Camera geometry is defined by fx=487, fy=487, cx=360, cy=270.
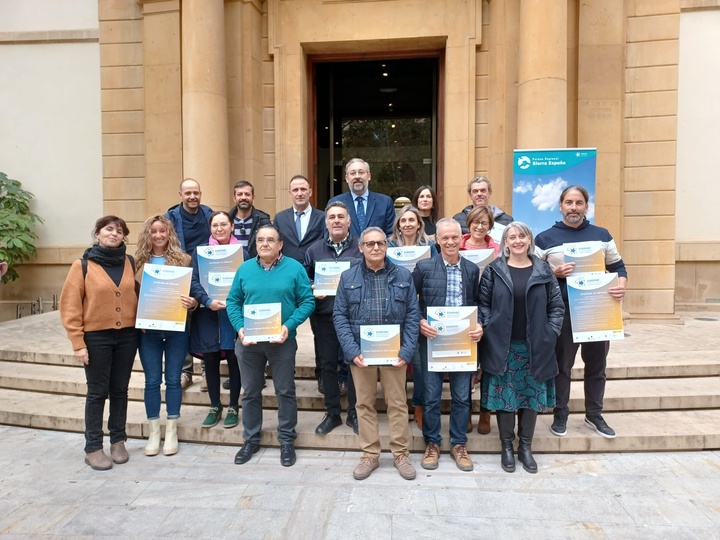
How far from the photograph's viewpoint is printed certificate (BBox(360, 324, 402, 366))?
3.71 m

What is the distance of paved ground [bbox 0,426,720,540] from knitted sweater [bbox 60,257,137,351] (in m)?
1.19

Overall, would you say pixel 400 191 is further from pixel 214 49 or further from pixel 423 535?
pixel 423 535

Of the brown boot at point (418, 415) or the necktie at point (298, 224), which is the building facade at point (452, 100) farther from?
the brown boot at point (418, 415)

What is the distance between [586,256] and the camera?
4.06 m

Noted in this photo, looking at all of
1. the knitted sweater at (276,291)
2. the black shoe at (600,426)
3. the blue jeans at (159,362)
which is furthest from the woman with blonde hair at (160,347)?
the black shoe at (600,426)

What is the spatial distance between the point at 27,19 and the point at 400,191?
333 inches

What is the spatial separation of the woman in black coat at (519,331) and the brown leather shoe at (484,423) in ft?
1.21

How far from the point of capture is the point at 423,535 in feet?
10.3

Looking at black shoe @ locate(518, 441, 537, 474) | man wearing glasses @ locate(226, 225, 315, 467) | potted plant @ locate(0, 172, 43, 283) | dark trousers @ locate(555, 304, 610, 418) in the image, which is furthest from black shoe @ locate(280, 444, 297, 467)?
potted plant @ locate(0, 172, 43, 283)

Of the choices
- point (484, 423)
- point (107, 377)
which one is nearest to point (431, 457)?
point (484, 423)

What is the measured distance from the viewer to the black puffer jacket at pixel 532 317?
3.79 metres

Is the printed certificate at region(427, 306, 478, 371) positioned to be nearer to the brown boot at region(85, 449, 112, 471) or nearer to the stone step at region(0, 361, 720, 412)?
the stone step at region(0, 361, 720, 412)

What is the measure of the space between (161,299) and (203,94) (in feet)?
16.3

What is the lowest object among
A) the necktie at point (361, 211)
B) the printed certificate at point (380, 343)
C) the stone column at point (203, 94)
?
the printed certificate at point (380, 343)
